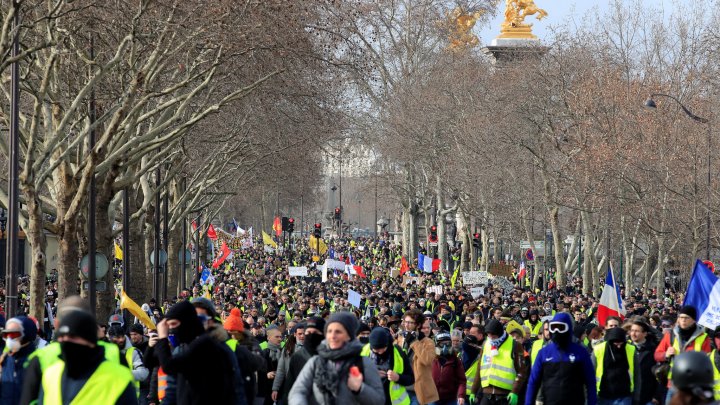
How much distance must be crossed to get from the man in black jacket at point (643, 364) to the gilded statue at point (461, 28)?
174 feet

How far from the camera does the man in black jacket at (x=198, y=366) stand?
7.75 meters

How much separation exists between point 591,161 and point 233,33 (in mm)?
17085

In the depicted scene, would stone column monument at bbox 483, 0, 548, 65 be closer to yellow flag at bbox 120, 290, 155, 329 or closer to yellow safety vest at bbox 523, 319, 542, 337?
yellow safety vest at bbox 523, 319, 542, 337

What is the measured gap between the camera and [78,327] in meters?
6.76

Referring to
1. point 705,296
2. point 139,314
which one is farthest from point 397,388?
point 139,314

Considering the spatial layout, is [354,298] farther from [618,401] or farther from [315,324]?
[315,324]

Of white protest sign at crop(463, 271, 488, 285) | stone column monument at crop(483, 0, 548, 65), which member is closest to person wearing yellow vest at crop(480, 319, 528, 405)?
white protest sign at crop(463, 271, 488, 285)

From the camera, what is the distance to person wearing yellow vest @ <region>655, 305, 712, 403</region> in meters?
11.8

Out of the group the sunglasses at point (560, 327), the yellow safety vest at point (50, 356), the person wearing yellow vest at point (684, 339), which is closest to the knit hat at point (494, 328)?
the person wearing yellow vest at point (684, 339)

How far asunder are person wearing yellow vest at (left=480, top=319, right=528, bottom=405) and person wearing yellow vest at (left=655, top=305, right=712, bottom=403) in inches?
47.0

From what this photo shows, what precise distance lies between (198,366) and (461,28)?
59363 mm

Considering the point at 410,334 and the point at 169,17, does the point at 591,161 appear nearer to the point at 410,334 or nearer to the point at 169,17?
the point at 169,17

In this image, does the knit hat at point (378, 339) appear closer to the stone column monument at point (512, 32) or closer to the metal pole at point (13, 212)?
the metal pole at point (13, 212)

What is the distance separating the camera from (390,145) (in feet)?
209
